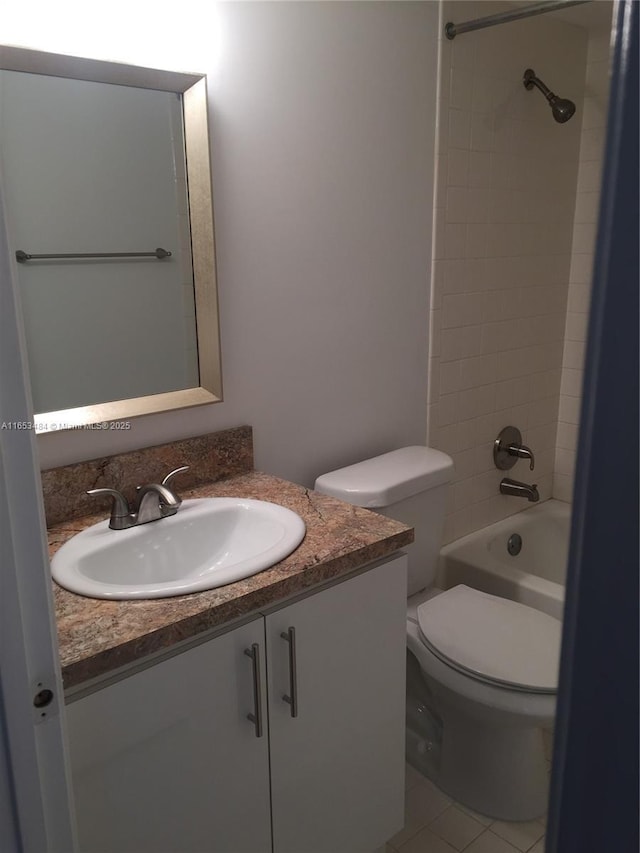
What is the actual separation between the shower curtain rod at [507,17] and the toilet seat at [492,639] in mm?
1552

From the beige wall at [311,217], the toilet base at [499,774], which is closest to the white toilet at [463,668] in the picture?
the toilet base at [499,774]

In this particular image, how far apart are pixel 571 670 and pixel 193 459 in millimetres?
1416

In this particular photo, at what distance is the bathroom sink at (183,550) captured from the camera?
1231mm

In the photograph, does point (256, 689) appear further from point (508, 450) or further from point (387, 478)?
point (508, 450)

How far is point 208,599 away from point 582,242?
6.99 ft

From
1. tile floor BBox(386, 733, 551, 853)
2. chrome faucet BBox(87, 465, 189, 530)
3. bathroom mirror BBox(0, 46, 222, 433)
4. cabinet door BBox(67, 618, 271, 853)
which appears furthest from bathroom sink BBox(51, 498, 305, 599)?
tile floor BBox(386, 733, 551, 853)

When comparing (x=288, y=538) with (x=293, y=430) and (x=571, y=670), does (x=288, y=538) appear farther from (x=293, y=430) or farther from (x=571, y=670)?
(x=571, y=670)

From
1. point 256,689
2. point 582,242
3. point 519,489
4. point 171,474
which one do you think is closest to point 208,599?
point 256,689

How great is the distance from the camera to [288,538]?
138cm

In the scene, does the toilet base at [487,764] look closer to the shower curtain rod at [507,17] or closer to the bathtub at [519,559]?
the bathtub at [519,559]

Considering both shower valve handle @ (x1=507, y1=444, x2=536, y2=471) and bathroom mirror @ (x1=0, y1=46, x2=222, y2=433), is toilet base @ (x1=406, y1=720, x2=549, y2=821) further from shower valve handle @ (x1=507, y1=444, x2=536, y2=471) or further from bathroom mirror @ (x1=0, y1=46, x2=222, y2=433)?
bathroom mirror @ (x1=0, y1=46, x2=222, y2=433)

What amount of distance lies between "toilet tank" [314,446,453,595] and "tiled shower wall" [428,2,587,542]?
340 millimetres

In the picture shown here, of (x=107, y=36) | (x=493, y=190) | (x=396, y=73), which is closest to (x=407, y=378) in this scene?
(x=493, y=190)

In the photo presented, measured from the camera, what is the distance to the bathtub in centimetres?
227
